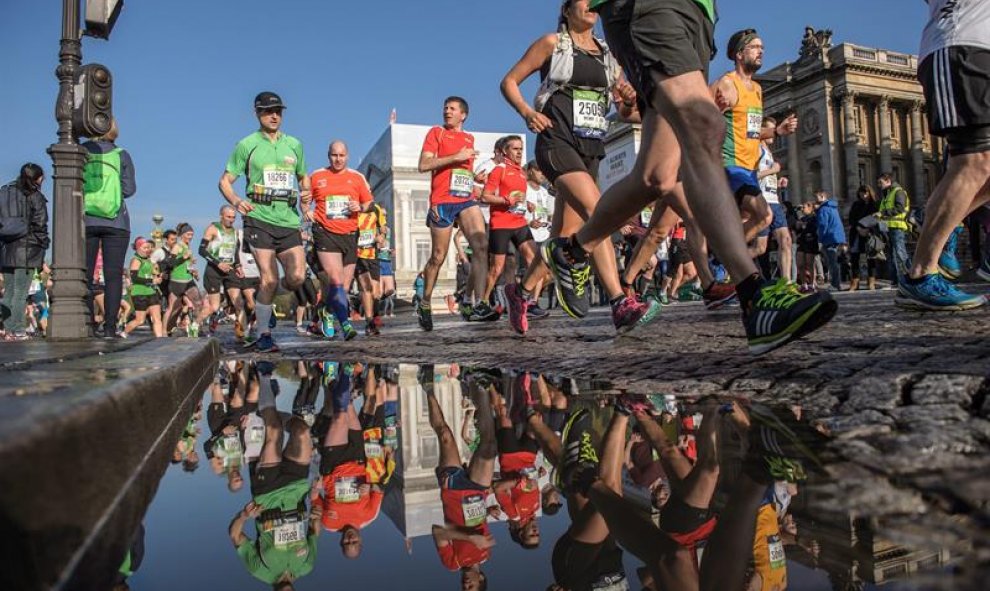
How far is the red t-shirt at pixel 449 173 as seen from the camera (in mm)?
7469

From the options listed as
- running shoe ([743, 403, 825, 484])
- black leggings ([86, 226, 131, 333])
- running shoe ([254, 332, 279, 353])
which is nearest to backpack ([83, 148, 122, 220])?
black leggings ([86, 226, 131, 333])

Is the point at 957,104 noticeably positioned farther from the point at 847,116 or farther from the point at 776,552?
the point at 847,116

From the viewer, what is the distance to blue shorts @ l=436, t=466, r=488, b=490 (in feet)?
4.53

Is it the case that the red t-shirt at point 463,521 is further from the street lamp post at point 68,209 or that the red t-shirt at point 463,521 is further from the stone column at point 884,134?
the stone column at point 884,134

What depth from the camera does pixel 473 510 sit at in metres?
1.21

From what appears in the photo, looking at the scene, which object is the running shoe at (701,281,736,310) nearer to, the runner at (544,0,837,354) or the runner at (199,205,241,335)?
the runner at (544,0,837,354)

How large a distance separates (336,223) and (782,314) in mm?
6259

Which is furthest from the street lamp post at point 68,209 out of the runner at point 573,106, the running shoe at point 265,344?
the runner at point 573,106

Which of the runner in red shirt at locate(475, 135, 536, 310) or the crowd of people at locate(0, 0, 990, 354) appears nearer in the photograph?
the crowd of people at locate(0, 0, 990, 354)

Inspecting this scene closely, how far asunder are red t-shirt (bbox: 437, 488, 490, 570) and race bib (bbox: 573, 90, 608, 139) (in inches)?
139

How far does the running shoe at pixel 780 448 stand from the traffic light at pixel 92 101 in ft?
20.5

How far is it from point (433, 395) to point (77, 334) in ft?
15.6

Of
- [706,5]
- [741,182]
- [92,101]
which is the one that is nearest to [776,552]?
[706,5]

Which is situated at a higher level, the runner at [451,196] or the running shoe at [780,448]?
the runner at [451,196]
